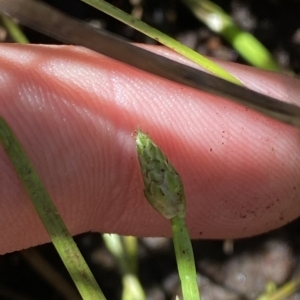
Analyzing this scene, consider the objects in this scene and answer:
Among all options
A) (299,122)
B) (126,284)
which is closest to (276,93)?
(299,122)

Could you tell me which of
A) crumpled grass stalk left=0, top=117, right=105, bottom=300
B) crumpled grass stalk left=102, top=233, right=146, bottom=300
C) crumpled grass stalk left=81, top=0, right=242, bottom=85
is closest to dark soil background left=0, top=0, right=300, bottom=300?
crumpled grass stalk left=102, top=233, right=146, bottom=300

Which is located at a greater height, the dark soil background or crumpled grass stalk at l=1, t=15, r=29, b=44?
crumpled grass stalk at l=1, t=15, r=29, b=44

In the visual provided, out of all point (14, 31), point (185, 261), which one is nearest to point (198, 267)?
point (14, 31)

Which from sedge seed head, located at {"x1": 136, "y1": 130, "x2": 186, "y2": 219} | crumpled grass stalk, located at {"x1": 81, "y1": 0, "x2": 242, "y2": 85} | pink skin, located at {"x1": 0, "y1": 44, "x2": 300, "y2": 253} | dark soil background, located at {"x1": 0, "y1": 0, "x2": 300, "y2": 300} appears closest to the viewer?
sedge seed head, located at {"x1": 136, "y1": 130, "x2": 186, "y2": 219}

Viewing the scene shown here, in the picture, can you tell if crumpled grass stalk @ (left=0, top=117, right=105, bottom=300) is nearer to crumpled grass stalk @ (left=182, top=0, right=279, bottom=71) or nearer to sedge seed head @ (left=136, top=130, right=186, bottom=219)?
sedge seed head @ (left=136, top=130, right=186, bottom=219)

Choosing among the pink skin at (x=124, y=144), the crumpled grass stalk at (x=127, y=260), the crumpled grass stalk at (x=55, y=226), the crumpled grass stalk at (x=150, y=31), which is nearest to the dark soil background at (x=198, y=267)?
the crumpled grass stalk at (x=127, y=260)

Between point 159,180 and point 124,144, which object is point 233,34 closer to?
point 124,144

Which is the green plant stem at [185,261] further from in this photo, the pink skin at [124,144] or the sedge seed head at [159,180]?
the pink skin at [124,144]

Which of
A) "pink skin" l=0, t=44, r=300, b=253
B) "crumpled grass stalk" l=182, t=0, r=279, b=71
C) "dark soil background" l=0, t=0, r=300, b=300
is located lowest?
"dark soil background" l=0, t=0, r=300, b=300
